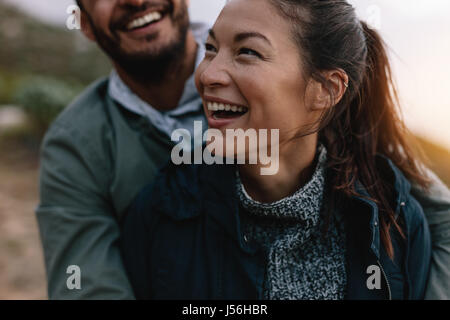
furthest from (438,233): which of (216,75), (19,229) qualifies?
(19,229)

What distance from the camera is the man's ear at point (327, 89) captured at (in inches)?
62.2

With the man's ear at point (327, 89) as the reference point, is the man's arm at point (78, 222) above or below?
below

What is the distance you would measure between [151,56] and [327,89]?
1.08m

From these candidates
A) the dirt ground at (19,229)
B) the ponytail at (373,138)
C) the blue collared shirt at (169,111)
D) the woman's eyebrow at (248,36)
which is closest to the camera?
the woman's eyebrow at (248,36)

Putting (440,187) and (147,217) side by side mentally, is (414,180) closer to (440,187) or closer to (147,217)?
(440,187)

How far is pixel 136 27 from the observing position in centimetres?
229

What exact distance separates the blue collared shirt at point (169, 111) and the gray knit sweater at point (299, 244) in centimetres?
74

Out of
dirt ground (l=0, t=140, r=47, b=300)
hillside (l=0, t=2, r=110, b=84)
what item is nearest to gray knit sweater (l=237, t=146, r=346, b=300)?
dirt ground (l=0, t=140, r=47, b=300)

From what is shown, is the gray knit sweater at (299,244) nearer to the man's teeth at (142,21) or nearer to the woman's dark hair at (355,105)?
the woman's dark hair at (355,105)

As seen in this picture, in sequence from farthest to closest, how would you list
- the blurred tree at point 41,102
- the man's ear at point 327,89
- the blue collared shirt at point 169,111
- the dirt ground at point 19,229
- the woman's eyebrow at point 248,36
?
1. the blurred tree at point 41,102
2. the dirt ground at point 19,229
3. the blue collared shirt at point 169,111
4. the man's ear at point 327,89
5. the woman's eyebrow at point 248,36

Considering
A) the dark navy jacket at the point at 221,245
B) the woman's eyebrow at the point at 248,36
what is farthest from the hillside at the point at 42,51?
the woman's eyebrow at the point at 248,36

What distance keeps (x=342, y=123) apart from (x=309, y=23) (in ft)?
1.72

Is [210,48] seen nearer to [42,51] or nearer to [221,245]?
[221,245]

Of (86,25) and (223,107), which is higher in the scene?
(86,25)
